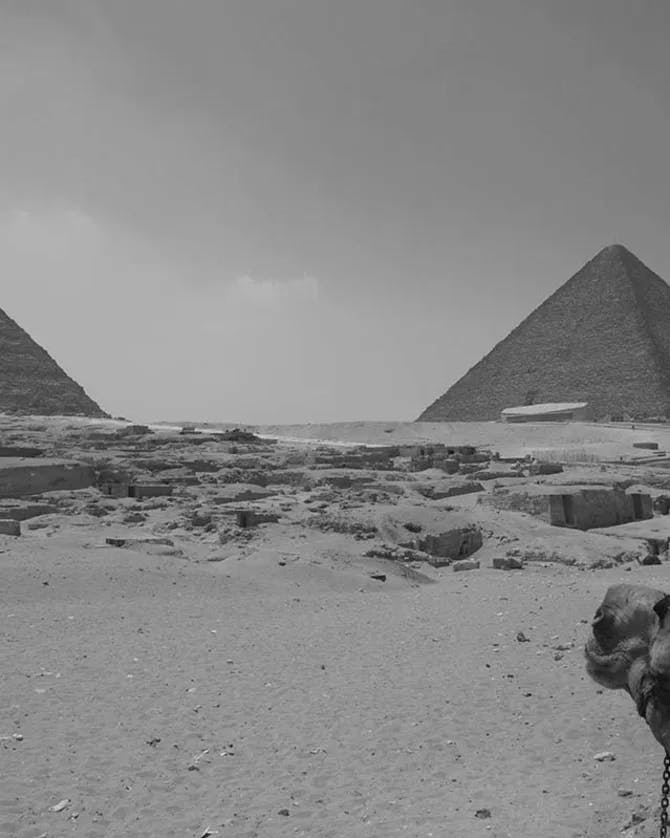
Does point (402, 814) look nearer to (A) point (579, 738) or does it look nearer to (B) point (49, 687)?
(A) point (579, 738)

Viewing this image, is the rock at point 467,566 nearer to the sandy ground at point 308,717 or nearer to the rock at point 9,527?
the sandy ground at point 308,717

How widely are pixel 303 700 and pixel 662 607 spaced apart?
2972 millimetres

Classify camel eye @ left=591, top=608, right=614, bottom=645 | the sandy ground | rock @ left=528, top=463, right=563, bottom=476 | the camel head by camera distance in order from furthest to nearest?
rock @ left=528, top=463, right=563, bottom=476 < the sandy ground < camel eye @ left=591, top=608, right=614, bottom=645 < the camel head

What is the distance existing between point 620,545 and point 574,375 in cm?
5857

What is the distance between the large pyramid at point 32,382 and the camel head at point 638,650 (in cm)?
4284

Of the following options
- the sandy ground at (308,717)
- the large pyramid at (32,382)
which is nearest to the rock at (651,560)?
the sandy ground at (308,717)

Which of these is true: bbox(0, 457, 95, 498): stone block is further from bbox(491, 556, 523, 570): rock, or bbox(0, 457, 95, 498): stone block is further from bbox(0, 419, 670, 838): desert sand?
bbox(491, 556, 523, 570): rock

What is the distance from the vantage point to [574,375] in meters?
66.6

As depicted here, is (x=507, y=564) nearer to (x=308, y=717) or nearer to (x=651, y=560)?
(x=651, y=560)

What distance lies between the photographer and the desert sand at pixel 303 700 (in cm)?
333

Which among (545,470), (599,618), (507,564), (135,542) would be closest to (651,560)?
(507,564)

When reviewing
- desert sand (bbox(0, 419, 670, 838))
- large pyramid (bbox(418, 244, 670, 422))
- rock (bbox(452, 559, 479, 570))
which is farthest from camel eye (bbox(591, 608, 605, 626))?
large pyramid (bbox(418, 244, 670, 422))

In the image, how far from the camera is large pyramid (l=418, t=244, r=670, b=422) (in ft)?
202

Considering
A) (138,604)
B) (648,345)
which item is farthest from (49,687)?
(648,345)
